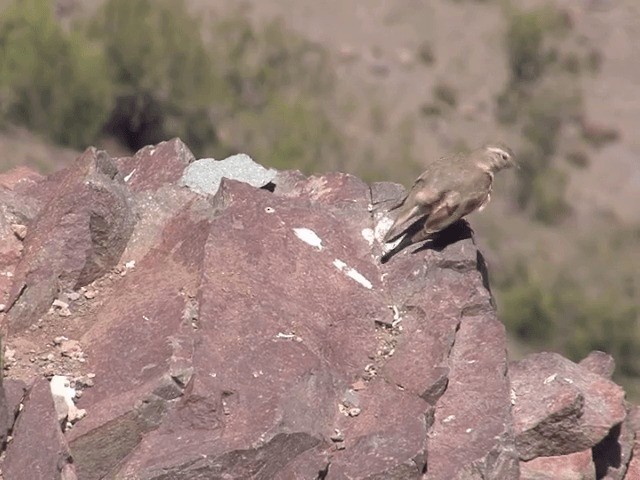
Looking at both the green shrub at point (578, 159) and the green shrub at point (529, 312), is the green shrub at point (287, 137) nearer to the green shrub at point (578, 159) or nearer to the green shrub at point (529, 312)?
the green shrub at point (529, 312)

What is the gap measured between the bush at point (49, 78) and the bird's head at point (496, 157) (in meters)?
10.9

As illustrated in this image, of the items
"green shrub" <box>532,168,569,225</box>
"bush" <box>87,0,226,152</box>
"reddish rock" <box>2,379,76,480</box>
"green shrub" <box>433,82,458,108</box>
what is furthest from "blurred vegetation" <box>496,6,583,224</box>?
"reddish rock" <box>2,379,76,480</box>

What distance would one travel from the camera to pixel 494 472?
273 inches

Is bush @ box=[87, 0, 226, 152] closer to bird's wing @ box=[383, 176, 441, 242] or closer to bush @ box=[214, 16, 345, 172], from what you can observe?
bush @ box=[214, 16, 345, 172]

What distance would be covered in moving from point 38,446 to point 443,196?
315 centimetres

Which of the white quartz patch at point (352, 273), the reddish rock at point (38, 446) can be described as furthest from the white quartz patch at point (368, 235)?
the reddish rock at point (38, 446)

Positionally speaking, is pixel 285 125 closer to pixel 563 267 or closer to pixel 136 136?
pixel 136 136

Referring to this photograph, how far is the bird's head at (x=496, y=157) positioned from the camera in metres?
8.66

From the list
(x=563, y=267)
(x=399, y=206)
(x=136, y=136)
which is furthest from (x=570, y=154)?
(x=399, y=206)

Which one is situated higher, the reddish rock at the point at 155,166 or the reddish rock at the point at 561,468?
the reddish rock at the point at 155,166

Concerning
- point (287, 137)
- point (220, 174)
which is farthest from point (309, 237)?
point (287, 137)

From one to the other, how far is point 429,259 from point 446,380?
40.8 inches

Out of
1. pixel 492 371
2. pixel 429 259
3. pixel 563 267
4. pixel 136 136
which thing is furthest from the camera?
pixel 563 267

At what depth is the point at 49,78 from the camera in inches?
735
